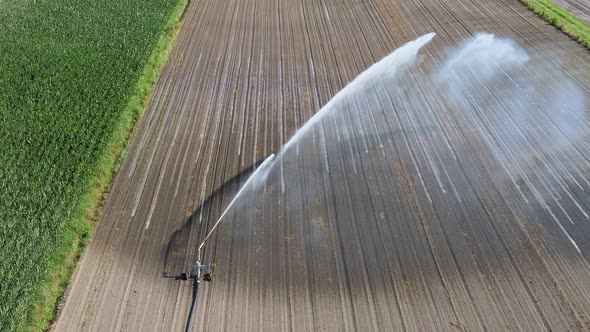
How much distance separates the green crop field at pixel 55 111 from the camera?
49.7 feet

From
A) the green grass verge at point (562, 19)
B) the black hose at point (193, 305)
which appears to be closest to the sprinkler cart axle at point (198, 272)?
the black hose at point (193, 305)

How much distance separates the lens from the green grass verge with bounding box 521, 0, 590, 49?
2998cm

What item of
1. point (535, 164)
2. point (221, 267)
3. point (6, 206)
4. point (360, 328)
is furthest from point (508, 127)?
point (6, 206)

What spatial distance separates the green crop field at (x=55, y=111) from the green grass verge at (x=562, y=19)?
26.1 metres

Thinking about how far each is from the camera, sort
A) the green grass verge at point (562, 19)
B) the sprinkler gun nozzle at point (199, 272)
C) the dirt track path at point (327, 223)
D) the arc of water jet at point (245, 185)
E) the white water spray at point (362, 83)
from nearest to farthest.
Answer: the dirt track path at point (327, 223)
the sprinkler gun nozzle at point (199, 272)
the arc of water jet at point (245, 185)
the white water spray at point (362, 83)
the green grass verge at point (562, 19)

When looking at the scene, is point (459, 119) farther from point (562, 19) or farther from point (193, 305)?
point (562, 19)

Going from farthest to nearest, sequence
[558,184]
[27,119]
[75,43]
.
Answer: [75,43] → [27,119] → [558,184]

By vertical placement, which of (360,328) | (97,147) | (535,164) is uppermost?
(97,147)

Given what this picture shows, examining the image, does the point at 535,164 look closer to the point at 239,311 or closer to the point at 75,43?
the point at 239,311

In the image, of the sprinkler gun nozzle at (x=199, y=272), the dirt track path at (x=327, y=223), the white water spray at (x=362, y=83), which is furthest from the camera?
the white water spray at (x=362, y=83)

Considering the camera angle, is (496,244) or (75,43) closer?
(496,244)

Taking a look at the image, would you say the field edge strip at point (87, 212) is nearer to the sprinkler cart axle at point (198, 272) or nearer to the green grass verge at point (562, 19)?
the sprinkler cart axle at point (198, 272)

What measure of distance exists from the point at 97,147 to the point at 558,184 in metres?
19.0

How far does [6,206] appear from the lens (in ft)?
55.1
